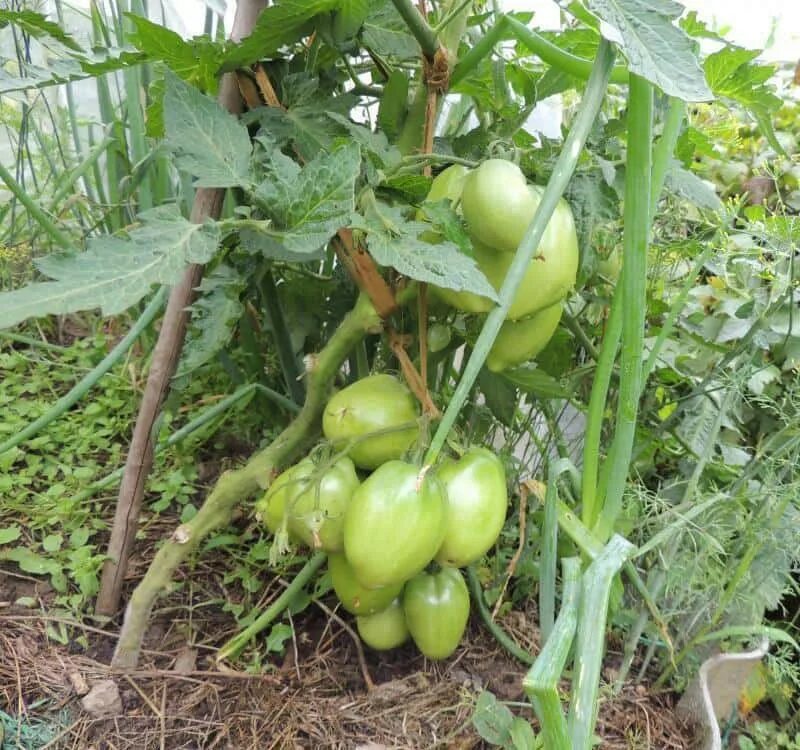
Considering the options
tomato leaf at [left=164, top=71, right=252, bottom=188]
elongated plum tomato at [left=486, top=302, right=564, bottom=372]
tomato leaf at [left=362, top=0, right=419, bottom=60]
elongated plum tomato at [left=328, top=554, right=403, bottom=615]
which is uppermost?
tomato leaf at [left=362, top=0, right=419, bottom=60]

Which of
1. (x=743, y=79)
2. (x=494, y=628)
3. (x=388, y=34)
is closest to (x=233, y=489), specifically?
(x=494, y=628)

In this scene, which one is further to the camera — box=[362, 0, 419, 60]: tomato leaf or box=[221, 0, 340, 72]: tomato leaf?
box=[362, 0, 419, 60]: tomato leaf

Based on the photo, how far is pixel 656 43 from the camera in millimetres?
366

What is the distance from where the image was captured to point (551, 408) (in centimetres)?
87

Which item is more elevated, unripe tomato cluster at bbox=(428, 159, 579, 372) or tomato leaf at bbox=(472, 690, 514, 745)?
unripe tomato cluster at bbox=(428, 159, 579, 372)

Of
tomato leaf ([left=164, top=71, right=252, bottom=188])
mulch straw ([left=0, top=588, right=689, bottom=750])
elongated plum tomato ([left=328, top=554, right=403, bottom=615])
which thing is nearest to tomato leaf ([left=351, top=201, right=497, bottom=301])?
tomato leaf ([left=164, top=71, right=252, bottom=188])

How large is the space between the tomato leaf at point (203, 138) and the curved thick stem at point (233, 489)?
184 mm

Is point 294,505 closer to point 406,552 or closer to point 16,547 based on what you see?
point 406,552

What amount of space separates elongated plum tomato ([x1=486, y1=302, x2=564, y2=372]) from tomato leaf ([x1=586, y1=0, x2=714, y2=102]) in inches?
8.3

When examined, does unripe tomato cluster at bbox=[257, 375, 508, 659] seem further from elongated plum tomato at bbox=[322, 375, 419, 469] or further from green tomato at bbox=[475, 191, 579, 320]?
green tomato at bbox=[475, 191, 579, 320]

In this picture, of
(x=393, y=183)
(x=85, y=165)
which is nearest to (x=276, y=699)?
(x=393, y=183)

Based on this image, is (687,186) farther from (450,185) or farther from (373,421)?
(373,421)

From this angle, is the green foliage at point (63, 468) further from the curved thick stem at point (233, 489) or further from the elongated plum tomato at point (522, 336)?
the elongated plum tomato at point (522, 336)

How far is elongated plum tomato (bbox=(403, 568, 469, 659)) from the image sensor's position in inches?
26.6
